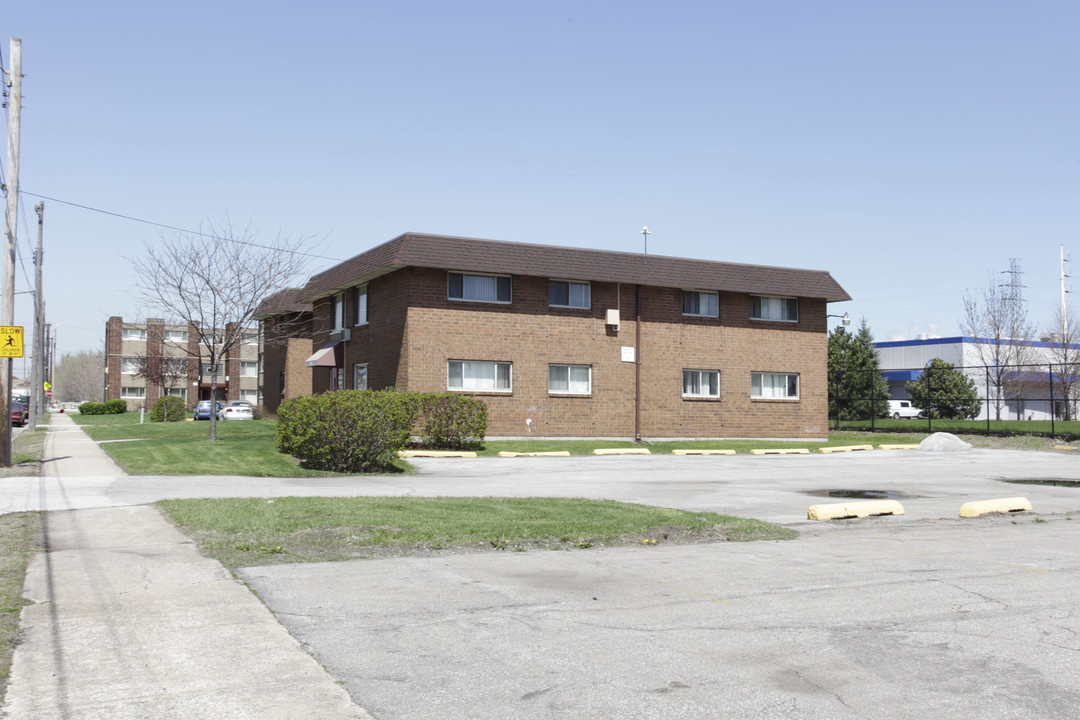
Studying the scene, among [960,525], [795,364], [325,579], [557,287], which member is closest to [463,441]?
[557,287]

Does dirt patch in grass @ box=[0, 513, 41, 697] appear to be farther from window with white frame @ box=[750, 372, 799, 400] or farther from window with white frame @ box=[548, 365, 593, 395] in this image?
window with white frame @ box=[750, 372, 799, 400]

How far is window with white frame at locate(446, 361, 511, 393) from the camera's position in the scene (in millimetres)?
30641

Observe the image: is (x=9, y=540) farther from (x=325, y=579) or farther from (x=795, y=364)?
(x=795, y=364)

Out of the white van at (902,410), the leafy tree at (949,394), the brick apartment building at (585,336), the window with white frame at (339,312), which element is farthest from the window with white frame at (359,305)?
the white van at (902,410)

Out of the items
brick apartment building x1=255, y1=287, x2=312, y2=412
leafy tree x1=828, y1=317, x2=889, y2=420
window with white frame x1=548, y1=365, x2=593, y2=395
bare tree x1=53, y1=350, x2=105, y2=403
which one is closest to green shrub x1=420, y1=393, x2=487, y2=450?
window with white frame x1=548, y1=365, x2=593, y2=395

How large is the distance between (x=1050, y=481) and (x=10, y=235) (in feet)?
73.5

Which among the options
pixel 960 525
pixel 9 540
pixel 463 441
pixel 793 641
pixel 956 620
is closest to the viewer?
pixel 793 641

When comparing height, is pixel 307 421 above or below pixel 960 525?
above

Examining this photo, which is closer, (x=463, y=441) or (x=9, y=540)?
(x=9, y=540)

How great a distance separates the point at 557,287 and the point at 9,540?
77.1 feet

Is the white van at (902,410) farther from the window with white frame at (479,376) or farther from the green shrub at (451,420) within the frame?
the green shrub at (451,420)

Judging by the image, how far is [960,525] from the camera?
1255 cm

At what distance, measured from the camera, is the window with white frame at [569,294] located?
32.2 meters

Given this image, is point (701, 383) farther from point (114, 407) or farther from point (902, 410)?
point (114, 407)
